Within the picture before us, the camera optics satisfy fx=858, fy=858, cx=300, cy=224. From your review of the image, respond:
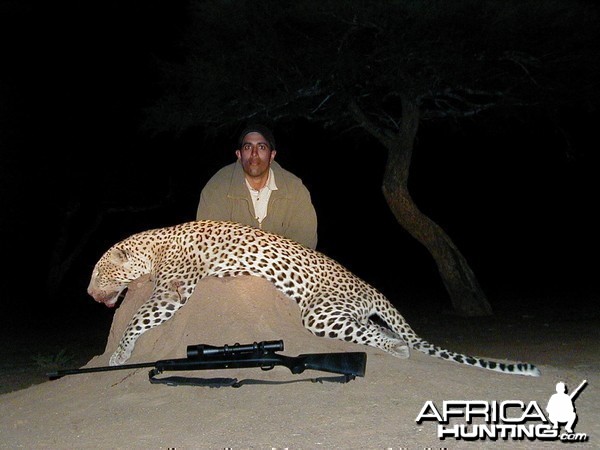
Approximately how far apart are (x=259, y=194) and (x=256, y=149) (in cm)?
45

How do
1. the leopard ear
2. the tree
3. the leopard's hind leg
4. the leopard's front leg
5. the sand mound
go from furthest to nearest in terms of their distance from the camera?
1. the tree
2. the leopard ear
3. the leopard's front leg
4. the leopard's hind leg
5. the sand mound

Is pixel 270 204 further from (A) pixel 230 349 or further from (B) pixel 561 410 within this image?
(B) pixel 561 410

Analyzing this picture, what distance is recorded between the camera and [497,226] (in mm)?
32219

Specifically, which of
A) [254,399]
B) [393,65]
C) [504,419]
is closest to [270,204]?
[254,399]

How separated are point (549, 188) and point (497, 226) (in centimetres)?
372

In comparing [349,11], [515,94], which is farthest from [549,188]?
[349,11]

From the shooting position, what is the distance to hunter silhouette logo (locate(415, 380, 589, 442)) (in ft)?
12.0

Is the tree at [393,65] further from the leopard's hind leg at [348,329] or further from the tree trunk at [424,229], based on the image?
the leopard's hind leg at [348,329]

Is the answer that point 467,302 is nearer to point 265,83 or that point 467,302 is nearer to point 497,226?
point 265,83

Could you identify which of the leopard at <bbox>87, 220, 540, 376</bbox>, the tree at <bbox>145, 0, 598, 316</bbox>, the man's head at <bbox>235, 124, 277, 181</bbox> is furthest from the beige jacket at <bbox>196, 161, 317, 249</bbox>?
the tree at <bbox>145, 0, 598, 316</bbox>

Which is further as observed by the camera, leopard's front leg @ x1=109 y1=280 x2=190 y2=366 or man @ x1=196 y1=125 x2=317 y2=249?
man @ x1=196 y1=125 x2=317 y2=249

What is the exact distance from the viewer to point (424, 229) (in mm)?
13141

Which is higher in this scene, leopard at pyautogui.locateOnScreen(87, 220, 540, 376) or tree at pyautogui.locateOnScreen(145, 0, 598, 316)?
tree at pyautogui.locateOnScreen(145, 0, 598, 316)

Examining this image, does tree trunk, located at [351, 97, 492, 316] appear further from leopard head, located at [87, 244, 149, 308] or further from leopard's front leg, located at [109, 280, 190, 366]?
leopard's front leg, located at [109, 280, 190, 366]
